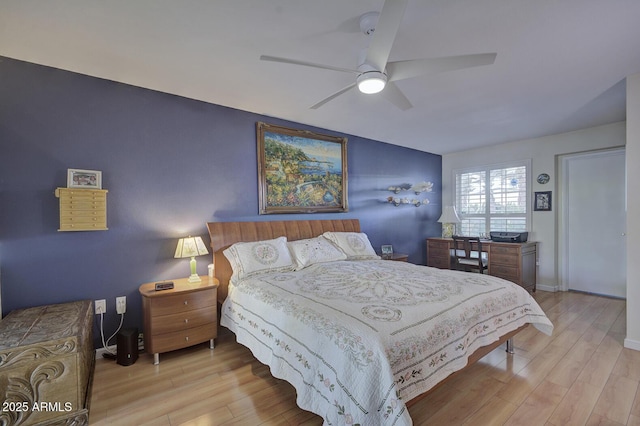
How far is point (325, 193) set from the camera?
13.3ft

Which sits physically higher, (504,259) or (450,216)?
(450,216)

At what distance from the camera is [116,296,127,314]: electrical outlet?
8.55 ft

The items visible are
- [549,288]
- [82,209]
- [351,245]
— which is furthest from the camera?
[549,288]

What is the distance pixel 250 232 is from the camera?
10.6ft

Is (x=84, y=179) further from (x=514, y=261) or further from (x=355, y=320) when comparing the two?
(x=514, y=261)

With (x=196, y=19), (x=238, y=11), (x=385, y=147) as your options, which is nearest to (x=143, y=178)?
(x=196, y=19)

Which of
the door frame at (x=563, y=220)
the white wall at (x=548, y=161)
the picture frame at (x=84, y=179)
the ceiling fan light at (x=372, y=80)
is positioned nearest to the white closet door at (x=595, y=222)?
the door frame at (x=563, y=220)

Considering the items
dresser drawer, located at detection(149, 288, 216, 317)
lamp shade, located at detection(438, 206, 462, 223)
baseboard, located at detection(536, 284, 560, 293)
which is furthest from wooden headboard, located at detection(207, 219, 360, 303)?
baseboard, located at detection(536, 284, 560, 293)

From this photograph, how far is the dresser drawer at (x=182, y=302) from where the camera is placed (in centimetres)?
242

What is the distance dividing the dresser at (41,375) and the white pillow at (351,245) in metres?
2.51

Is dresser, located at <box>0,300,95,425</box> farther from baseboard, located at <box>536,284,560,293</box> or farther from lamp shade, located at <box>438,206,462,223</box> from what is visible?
baseboard, located at <box>536,284,560,293</box>

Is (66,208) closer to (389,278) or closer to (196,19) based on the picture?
(196,19)

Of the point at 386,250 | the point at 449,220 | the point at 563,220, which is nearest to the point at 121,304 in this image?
the point at 386,250

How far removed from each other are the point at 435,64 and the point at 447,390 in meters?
2.20
